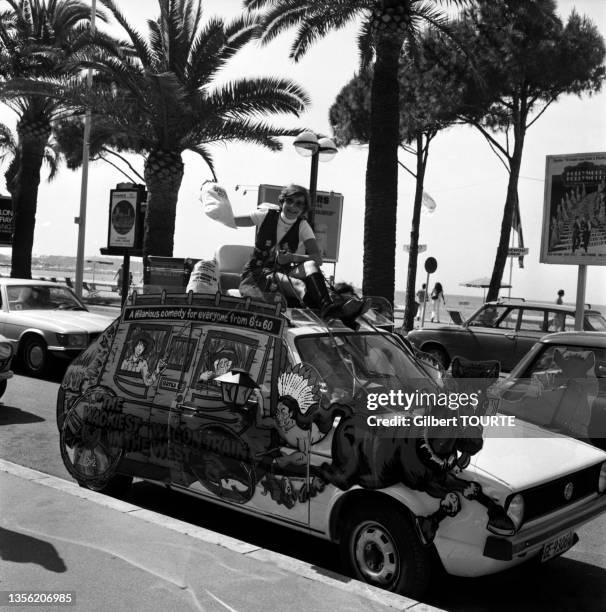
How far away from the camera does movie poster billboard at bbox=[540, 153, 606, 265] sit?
1109 centimetres

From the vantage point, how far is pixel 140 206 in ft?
56.2

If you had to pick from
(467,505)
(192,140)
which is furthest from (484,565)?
(192,140)

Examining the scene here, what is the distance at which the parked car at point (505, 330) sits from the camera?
1309 cm

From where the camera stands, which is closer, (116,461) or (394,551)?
(394,551)

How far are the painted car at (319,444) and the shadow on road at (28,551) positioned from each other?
982 mm

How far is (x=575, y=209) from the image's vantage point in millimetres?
11320

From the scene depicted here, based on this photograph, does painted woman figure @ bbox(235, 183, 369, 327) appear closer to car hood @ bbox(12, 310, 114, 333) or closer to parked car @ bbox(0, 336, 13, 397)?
parked car @ bbox(0, 336, 13, 397)

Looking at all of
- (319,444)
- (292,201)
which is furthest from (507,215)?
(319,444)

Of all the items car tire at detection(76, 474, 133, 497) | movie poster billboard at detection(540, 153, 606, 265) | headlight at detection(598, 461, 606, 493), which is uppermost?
movie poster billboard at detection(540, 153, 606, 265)

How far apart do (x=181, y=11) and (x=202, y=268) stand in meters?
12.6

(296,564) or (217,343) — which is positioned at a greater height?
(217,343)

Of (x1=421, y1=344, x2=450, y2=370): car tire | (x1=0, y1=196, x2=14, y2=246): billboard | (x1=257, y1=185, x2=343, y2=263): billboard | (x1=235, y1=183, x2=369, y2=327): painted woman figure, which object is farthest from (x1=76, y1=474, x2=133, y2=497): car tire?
(x1=0, y1=196, x2=14, y2=246): billboard

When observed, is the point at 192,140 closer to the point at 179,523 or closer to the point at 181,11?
the point at 181,11

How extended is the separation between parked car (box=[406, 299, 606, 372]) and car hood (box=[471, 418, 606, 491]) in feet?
26.5
